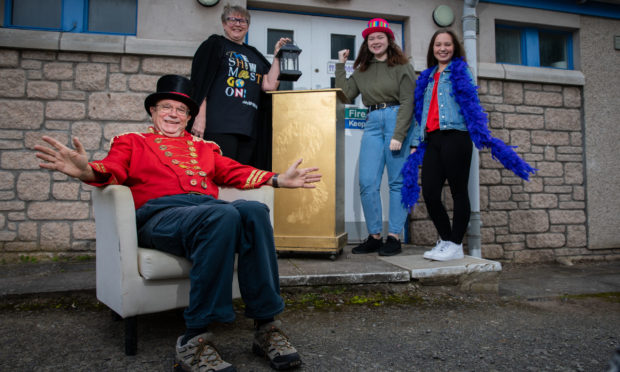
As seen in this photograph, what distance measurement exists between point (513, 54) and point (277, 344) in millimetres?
5136

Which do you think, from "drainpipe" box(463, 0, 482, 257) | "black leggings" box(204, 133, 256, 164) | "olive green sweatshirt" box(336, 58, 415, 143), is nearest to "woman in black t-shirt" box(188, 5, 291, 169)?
"black leggings" box(204, 133, 256, 164)

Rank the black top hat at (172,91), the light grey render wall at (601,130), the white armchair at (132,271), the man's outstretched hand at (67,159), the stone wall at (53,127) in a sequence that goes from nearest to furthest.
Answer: the man's outstretched hand at (67,159), the white armchair at (132,271), the black top hat at (172,91), the stone wall at (53,127), the light grey render wall at (601,130)

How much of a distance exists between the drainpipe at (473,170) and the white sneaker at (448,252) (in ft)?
4.50

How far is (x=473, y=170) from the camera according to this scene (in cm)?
445

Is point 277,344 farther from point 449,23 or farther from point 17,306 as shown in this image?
point 449,23

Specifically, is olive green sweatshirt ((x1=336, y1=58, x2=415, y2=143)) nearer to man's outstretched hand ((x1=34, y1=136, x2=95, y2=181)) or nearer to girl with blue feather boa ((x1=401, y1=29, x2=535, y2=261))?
girl with blue feather boa ((x1=401, y1=29, x2=535, y2=261))

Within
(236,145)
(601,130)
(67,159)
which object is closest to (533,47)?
(601,130)

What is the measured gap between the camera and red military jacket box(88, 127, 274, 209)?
208 cm

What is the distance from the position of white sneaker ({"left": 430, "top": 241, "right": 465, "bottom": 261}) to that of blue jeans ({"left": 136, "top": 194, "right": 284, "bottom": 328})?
1720 mm

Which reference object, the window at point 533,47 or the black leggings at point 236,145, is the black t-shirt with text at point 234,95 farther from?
the window at point 533,47

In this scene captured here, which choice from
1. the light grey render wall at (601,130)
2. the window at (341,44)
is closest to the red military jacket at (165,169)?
the window at (341,44)

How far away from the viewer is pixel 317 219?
133 inches

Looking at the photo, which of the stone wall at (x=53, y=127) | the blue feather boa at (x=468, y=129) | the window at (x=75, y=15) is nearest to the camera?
the blue feather boa at (x=468, y=129)

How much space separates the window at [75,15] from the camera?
13.5ft
